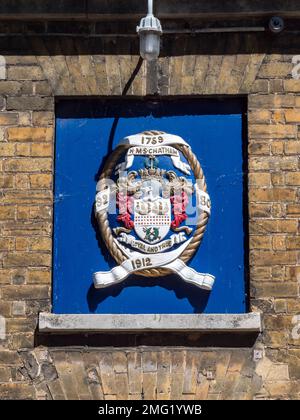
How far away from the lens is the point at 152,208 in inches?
354

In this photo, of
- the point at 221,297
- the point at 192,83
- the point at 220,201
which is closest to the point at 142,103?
the point at 192,83

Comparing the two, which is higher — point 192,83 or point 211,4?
point 211,4

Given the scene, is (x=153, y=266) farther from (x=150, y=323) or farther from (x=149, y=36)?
(x=149, y=36)

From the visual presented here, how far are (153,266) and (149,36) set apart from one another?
1.68 metres

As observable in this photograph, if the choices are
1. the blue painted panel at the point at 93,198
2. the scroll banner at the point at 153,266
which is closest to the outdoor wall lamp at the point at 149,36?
the blue painted panel at the point at 93,198

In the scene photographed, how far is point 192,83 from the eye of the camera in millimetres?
9117

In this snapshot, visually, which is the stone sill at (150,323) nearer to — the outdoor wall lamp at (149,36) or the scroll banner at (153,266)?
the scroll banner at (153,266)

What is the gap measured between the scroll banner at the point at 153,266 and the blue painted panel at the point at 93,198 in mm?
63

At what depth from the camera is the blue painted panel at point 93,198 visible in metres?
8.89

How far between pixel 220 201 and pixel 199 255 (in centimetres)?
45

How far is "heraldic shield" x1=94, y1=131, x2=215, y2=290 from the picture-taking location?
8.88m
